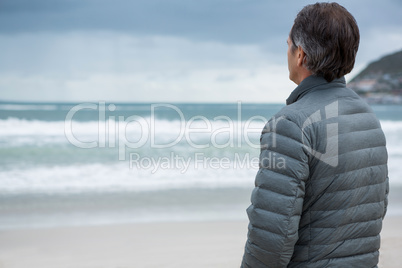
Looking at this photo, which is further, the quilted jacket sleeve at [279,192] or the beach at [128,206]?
the beach at [128,206]

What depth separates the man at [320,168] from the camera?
1.11m

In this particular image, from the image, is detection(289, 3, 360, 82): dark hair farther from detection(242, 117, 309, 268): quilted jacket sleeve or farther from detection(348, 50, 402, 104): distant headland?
detection(348, 50, 402, 104): distant headland

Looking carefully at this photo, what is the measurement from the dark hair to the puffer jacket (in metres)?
0.04

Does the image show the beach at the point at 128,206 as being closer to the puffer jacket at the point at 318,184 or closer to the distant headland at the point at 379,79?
the puffer jacket at the point at 318,184

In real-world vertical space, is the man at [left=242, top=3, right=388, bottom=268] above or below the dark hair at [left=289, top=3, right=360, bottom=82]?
below

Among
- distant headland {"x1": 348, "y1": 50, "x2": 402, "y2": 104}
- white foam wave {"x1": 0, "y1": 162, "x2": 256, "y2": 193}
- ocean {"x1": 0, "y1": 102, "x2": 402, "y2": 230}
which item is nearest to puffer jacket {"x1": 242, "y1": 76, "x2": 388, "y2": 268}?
ocean {"x1": 0, "y1": 102, "x2": 402, "y2": 230}

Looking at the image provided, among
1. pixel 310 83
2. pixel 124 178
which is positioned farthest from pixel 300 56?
pixel 124 178

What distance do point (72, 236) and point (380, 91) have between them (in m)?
29.5

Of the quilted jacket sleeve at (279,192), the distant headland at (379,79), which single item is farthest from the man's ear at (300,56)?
the distant headland at (379,79)

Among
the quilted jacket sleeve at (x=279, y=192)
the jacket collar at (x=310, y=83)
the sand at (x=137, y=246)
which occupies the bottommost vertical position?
the sand at (x=137, y=246)

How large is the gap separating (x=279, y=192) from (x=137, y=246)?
3.55 metres

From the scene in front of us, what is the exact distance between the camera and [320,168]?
113 cm

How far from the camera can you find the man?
1.11 m

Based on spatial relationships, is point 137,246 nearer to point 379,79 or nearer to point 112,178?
point 112,178
